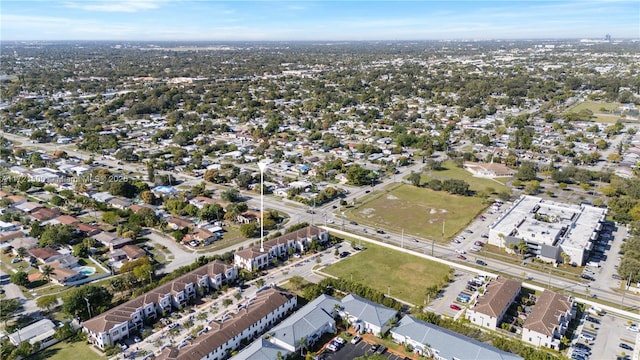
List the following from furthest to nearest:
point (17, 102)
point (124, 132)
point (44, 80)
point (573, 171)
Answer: point (44, 80) → point (17, 102) → point (124, 132) → point (573, 171)

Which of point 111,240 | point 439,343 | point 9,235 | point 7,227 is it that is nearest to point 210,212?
point 111,240

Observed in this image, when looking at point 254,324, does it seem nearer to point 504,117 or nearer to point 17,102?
point 504,117

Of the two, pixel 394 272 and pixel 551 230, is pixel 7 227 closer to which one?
pixel 394 272

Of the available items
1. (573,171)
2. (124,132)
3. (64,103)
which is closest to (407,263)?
(573,171)

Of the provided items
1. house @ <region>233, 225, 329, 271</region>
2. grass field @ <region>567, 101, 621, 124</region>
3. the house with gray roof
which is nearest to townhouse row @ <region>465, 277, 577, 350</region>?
the house with gray roof

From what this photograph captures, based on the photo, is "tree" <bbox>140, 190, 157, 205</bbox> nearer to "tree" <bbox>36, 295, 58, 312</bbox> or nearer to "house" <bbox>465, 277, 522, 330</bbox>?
"tree" <bbox>36, 295, 58, 312</bbox>
